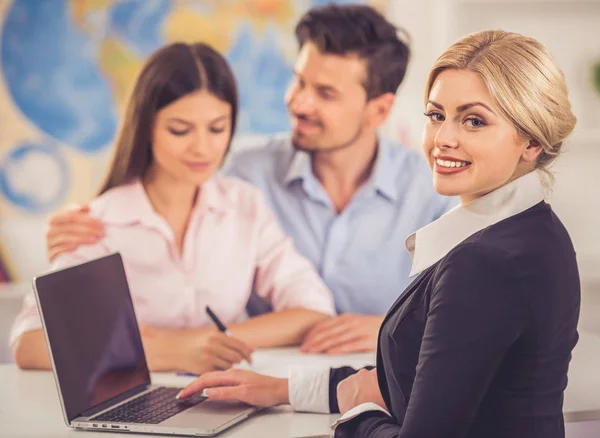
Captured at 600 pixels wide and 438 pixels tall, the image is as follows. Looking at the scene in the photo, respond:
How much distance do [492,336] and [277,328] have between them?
1.04 m

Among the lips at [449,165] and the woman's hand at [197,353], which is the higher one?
the lips at [449,165]

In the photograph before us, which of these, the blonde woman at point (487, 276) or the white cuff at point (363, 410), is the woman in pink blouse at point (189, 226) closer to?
the white cuff at point (363, 410)

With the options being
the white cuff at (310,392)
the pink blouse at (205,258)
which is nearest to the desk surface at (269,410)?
the white cuff at (310,392)

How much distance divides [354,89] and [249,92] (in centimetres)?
88

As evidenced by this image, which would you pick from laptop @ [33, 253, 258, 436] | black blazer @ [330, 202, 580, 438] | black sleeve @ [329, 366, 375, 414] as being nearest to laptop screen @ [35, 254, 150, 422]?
laptop @ [33, 253, 258, 436]

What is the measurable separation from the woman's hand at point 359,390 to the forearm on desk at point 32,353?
71cm

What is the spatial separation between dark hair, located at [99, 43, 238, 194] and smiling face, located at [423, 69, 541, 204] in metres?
1.02

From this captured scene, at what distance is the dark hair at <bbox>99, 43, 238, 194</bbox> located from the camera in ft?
6.94

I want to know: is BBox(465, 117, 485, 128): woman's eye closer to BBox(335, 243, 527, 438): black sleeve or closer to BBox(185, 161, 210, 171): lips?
BBox(335, 243, 527, 438): black sleeve

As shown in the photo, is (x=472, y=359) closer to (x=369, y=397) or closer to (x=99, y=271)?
(x=369, y=397)

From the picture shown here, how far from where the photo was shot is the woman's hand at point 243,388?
1482 mm

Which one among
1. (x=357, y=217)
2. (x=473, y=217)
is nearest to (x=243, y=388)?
(x=473, y=217)

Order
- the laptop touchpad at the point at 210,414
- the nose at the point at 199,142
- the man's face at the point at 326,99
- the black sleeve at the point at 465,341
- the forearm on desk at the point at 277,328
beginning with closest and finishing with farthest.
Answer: the black sleeve at the point at 465,341
the laptop touchpad at the point at 210,414
the forearm on desk at the point at 277,328
the nose at the point at 199,142
the man's face at the point at 326,99

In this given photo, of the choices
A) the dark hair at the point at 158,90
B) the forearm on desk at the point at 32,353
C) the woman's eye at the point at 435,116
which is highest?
the dark hair at the point at 158,90
